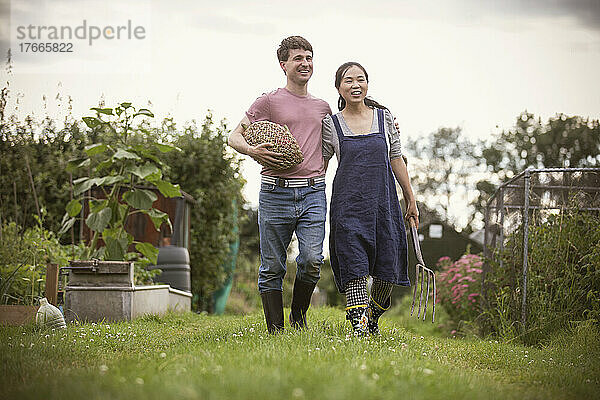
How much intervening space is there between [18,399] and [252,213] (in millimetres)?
20710

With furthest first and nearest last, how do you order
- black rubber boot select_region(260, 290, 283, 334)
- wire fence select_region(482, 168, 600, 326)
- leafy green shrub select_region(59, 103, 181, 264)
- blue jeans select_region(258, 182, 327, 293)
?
leafy green shrub select_region(59, 103, 181, 264)
wire fence select_region(482, 168, 600, 326)
black rubber boot select_region(260, 290, 283, 334)
blue jeans select_region(258, 182, 327, 293)

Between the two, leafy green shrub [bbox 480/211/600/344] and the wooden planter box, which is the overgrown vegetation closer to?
the wooden planter box

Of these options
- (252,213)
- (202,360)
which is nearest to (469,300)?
(202,360)

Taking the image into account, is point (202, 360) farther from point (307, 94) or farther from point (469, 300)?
point (469, 300)

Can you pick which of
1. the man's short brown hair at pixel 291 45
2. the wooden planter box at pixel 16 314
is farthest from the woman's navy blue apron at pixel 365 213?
the wooden planter box at pixel 16 314

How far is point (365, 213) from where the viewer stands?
4434 millimetres

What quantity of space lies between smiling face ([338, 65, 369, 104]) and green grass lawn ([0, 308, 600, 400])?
5.07 ft

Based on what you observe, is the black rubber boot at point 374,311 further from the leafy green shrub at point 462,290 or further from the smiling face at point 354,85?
the leafy green shrub at point 462,290

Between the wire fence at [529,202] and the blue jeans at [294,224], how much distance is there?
256 centimetres

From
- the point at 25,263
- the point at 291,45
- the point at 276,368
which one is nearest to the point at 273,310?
the point at 291,45

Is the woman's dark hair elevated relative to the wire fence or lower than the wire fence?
elevated

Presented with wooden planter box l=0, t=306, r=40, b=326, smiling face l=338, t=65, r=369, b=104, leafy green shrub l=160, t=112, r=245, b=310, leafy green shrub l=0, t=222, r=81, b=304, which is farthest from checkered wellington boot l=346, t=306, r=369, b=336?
leafy green shrub l=160, t=112, r=245, b=310

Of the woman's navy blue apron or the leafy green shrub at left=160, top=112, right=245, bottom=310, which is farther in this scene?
the leafy green shrub at left=160, top=112, right=245, bottom=310

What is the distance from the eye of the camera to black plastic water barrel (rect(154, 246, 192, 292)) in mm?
9172
